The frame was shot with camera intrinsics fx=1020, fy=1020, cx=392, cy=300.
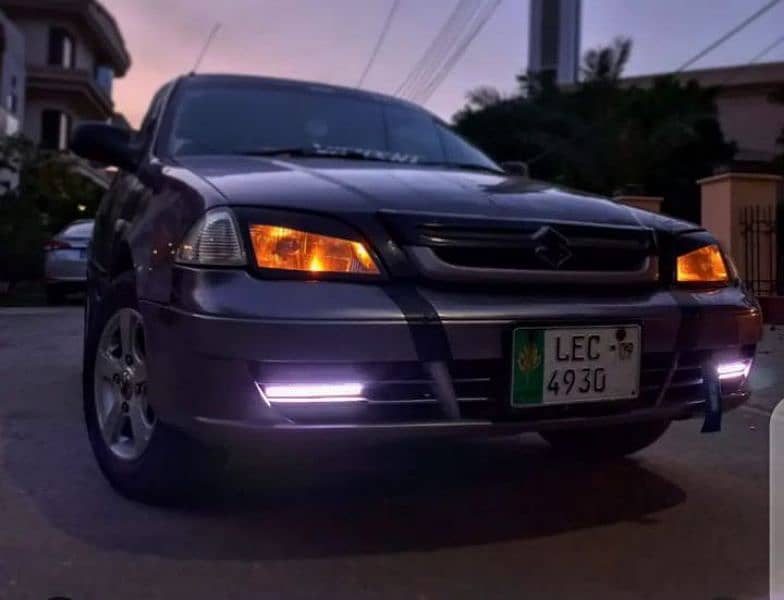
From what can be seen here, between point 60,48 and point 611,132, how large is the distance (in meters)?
19.3

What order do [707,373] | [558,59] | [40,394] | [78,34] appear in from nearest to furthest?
[707,373] < [40,394] < [78,34] < [558,59]

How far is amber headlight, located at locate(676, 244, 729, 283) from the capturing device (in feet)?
10.5

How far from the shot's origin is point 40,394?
5387 millimetres

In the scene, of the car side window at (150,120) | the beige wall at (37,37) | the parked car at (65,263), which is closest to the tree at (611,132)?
the parked car at (65,263)

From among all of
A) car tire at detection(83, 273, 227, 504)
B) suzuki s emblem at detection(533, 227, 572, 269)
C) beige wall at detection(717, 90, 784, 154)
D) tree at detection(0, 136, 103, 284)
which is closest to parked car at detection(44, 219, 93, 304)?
tree at detection(0, 136, 103, 284)

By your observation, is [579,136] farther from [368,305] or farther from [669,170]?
[368,305]

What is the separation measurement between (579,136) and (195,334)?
24029mm

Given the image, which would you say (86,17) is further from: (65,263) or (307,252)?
(307,252)

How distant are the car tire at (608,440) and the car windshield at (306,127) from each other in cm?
121

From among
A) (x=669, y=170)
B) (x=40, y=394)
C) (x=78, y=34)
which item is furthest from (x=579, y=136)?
(x=40, y=394)

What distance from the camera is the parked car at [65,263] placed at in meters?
11.8

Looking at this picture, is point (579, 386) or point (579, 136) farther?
point (579, 136)

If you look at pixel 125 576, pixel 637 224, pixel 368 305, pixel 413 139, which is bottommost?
pixel 125 576

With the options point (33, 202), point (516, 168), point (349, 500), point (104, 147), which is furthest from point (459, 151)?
point (33, 202)
